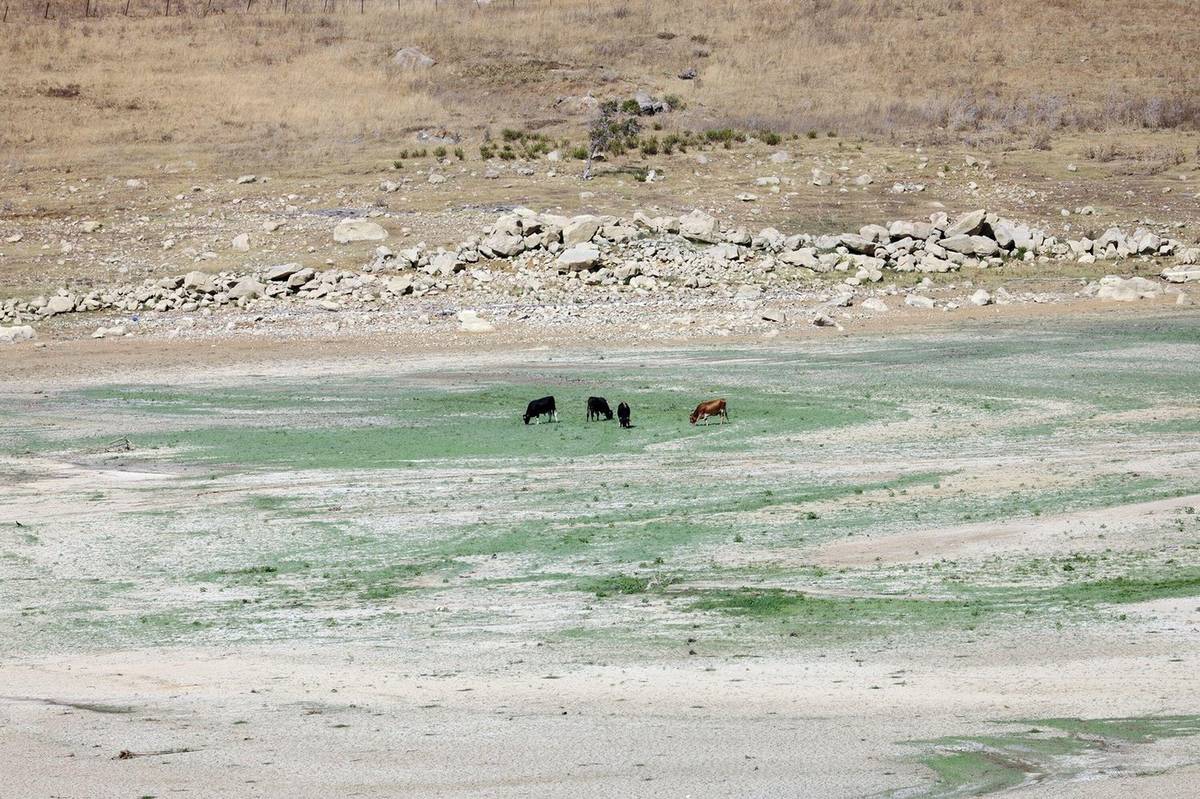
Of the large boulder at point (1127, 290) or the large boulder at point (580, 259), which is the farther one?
→ the large boulder at point (580, 259)

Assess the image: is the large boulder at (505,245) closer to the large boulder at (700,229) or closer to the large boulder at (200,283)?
the large boulder at (700,229)

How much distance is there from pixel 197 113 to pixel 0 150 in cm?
731

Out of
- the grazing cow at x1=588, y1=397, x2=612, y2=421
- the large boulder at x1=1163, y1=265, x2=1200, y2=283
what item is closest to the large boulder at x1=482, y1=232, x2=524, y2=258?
the large boulder at x1=1163, y1=265, x2=1200, y2=283

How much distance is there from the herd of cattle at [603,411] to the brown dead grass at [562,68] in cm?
3086

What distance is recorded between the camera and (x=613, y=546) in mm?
14430

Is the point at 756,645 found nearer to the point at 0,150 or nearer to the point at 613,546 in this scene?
the point at 613,546

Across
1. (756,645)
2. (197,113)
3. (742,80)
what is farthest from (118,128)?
(756,645)

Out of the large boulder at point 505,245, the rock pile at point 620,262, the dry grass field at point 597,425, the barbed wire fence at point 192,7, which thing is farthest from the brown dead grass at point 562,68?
the large boulder at point 505,245

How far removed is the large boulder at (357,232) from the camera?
40.4 metres

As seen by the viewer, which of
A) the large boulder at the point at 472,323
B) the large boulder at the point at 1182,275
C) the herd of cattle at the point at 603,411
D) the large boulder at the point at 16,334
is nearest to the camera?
the herd of cattle at the point at 603,411

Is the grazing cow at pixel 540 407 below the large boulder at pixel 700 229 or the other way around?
below

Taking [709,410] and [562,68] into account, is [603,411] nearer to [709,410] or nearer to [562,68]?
[709,410]

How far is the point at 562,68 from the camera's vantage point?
62.6 m

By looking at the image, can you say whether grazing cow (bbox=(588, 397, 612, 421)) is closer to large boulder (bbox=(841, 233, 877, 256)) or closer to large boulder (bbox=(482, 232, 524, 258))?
large boulder (bbox=(482, 232, 524, 258))
